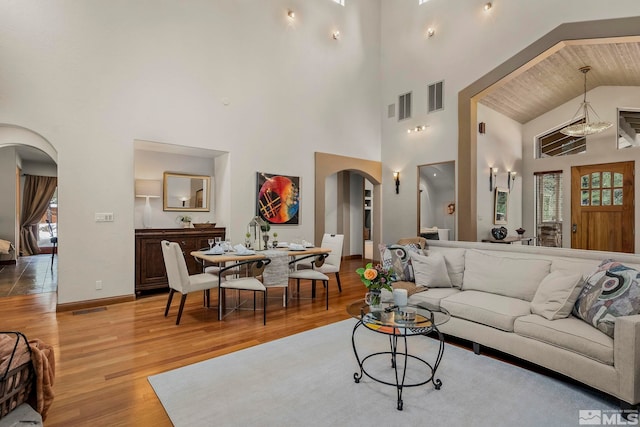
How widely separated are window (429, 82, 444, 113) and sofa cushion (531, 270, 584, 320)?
4879mm

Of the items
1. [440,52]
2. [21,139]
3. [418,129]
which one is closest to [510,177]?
[418,129]

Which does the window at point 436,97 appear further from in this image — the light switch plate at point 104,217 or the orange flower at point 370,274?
the light switch plate at point 104,217

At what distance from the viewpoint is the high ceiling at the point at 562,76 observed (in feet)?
16.8

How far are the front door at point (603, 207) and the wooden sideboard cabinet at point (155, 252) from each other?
25.8 feet

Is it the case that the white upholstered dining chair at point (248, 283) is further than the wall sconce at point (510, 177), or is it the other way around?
the wall sconce at point (510, 177)

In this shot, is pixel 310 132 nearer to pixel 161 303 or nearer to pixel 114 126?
pixel 114 126

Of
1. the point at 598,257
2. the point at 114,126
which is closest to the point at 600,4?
the point at 598,257

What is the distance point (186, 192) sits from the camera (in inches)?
226

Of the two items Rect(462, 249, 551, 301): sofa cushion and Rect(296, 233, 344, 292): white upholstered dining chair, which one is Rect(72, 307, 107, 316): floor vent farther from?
Rect(462, 249, 551, 301): sofa cushion

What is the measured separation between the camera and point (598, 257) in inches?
109

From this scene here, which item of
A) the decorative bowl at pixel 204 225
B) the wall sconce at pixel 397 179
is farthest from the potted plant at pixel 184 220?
the wall sconce at pixel 397 179

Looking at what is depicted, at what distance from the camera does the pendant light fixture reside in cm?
548

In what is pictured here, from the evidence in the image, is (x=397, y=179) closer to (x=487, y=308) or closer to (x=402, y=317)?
(x=487, y=308)

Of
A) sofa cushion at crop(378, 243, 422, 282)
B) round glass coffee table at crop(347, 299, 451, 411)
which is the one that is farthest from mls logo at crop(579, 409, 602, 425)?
sofa cushion at crop(378, 243, 422, 282)
